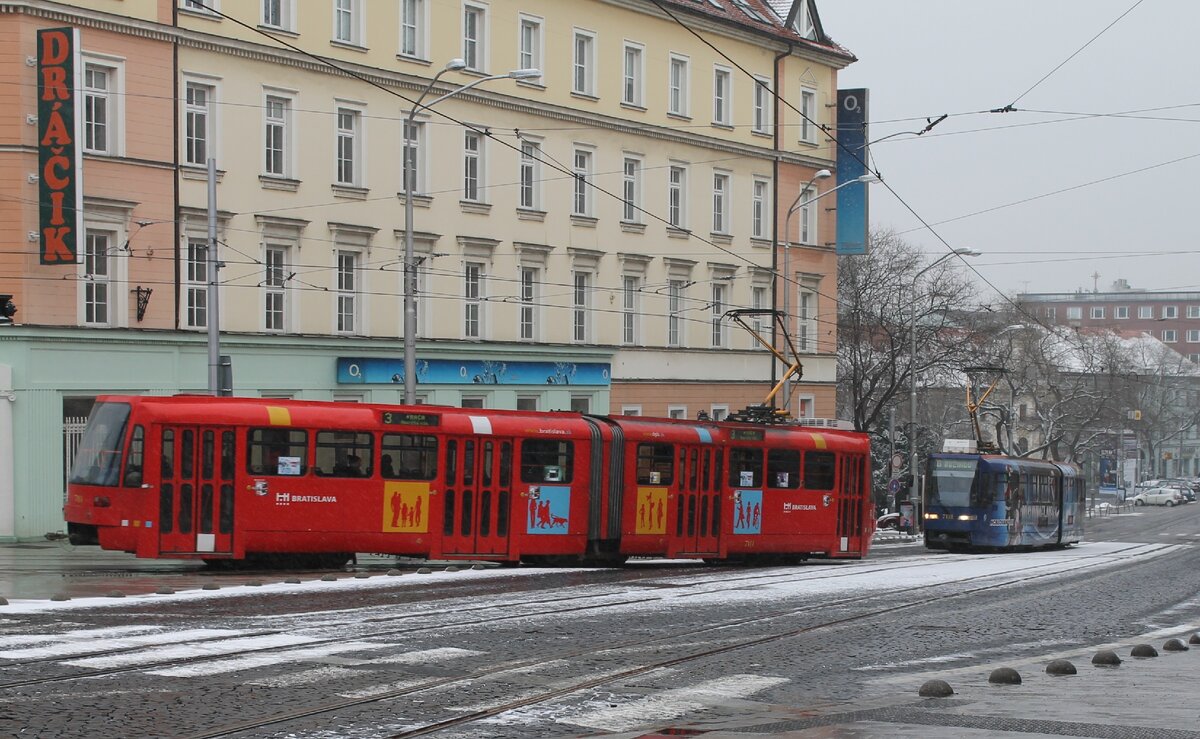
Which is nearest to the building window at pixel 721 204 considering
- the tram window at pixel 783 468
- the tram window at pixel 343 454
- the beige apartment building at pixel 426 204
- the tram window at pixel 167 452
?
the beige apartment building at pixel 426 204

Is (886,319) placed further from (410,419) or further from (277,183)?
(410,419)

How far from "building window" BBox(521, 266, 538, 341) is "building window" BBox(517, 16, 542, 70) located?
5.33 metres

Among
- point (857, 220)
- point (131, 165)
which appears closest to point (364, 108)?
point (131, 165)

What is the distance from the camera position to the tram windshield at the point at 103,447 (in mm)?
22298

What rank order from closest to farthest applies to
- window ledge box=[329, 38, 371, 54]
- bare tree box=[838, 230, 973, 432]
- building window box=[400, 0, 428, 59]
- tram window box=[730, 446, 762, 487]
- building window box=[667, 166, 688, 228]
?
tram window box=[730, 446, 762, 487], window ledge box=[329, 38, 371, 54], building window box=[400, 0, 428, 59], building window box=[667, 166, 688, 228], bare tree box=[838, 230, 973, 432]

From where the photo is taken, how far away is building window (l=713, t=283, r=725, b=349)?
5025 cm

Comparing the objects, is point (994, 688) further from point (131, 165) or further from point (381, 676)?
point (131, 165)

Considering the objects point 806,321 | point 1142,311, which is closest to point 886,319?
point 806,321

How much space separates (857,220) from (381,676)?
142 ft

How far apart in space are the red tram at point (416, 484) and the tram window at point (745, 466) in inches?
1.4

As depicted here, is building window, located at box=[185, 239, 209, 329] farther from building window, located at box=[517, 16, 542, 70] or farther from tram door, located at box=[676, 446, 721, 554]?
tram door, located at box=[676, 446, 721, 554]

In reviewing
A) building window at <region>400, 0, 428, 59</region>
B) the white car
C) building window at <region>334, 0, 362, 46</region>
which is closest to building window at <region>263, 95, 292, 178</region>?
building window at <region>334, 0, 362, 46</region>

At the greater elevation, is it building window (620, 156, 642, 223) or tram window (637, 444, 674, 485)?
building window (620, 156, 642, 223)

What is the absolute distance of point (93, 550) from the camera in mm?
29375
